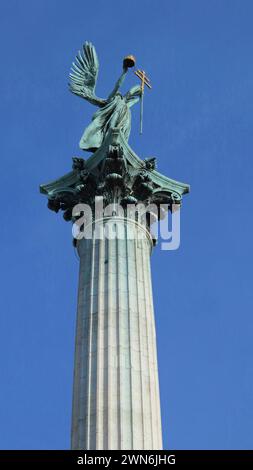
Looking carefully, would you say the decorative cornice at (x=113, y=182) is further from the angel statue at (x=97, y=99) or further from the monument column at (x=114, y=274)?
the angel statue at (x=97, y=99)

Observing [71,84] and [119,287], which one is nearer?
[119,287]

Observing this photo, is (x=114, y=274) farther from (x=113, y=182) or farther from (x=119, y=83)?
(x=119, y=83)

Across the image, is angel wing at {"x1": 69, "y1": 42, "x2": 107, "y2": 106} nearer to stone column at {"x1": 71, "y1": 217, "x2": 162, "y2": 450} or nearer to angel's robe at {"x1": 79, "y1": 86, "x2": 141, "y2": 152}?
angel's robe at {"x1": 79, "y1": 86, "x2": 141, "y2": 152}

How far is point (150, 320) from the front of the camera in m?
35.5

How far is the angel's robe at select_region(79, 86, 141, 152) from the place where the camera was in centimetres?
4231

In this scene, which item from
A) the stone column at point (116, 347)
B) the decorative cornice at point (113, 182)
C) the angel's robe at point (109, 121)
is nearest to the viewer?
the stone column at point (116, 347)

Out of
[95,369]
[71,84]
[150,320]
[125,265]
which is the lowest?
[95,369]

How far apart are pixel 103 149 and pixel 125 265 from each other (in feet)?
18.1

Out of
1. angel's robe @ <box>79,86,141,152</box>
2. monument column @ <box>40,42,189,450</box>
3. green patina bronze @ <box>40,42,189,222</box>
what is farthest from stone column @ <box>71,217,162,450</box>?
angel's robe @ <box>79,86,141,152</box>

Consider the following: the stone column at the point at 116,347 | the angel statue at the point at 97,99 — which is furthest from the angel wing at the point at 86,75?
the stone column at the point at 116,347

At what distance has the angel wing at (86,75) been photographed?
150 ft
